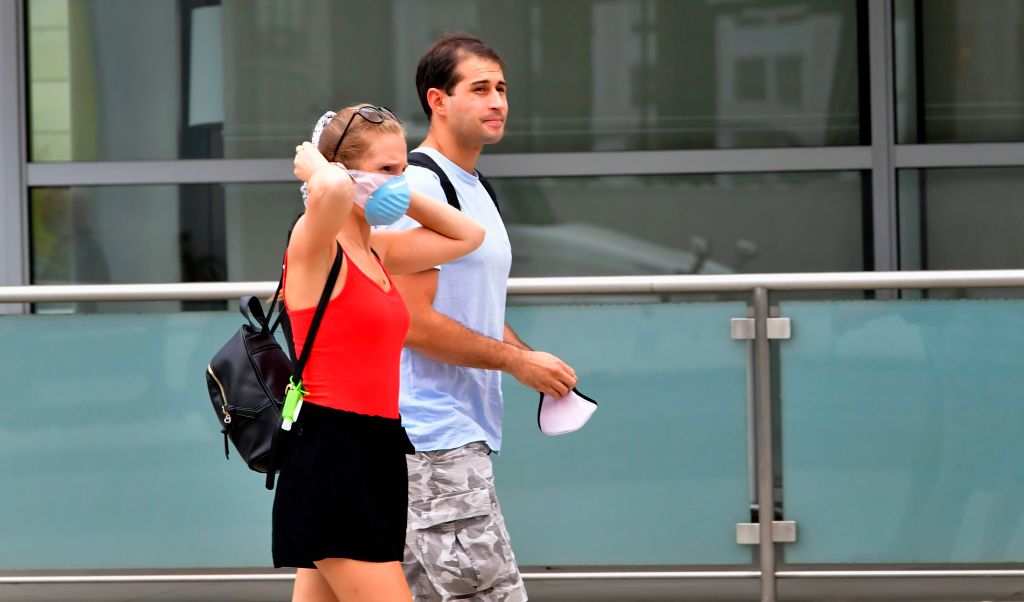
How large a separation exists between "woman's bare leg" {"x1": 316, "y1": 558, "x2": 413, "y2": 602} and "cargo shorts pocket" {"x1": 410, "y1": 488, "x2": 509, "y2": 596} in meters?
0.44

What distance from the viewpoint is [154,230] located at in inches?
315

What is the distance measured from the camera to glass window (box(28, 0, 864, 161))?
779 centimetres

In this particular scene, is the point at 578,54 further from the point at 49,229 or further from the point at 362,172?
the point at 362,172

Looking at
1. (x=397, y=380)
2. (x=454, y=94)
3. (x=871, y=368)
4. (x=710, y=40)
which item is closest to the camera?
(x=397, y=380)

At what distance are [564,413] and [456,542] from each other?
0.42 m

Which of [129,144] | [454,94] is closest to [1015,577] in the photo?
[454,94]

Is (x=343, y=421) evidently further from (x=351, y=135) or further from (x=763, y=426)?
(x=763, y=426)

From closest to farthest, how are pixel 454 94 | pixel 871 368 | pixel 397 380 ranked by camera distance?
1. pixel 397 380
2. pixel 454 94
3. pixel 871 368

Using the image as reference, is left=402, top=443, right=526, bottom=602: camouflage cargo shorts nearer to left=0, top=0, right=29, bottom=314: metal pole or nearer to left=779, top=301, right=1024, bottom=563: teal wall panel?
left=779, top=301, right=1024, bottom=563: teal wall panel

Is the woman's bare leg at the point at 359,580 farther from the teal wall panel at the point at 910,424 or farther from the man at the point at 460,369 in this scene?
the teal wall panel at the point at 910,424

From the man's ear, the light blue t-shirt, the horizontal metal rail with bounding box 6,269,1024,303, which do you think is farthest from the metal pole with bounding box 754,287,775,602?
the man's ear

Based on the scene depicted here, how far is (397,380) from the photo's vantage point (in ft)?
9.71

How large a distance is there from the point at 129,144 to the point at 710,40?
10.6 feet

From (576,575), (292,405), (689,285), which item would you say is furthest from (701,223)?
(292,405)
